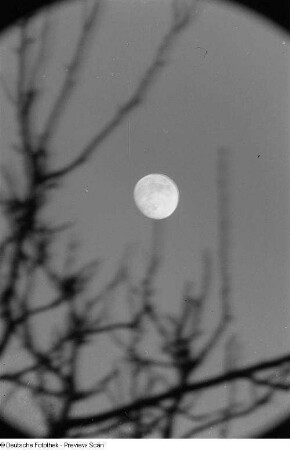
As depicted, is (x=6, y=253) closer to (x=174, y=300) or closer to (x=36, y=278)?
(x=36, y=278)

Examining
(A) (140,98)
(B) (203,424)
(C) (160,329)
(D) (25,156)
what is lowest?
(B) (203,424)

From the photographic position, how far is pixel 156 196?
9.00ft

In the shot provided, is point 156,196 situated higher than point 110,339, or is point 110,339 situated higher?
point 156,196

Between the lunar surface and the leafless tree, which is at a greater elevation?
the lunar surface

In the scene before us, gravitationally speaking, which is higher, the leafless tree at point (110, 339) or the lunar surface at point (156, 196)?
the lunar surface at point (156, 196)

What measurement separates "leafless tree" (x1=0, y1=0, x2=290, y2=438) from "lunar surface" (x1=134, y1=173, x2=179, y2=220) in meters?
0.09

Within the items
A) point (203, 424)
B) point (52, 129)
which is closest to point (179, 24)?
point (52, 129)

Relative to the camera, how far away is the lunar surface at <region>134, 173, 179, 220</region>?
275 cm

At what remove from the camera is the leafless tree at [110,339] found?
8.87 feet

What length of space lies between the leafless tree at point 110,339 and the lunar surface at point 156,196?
3.4 inches

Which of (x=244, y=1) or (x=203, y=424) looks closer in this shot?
(x=203, y=424)

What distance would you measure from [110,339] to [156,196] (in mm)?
803

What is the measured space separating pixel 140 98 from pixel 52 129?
52 centimetres

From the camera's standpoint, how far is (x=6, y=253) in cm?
275
